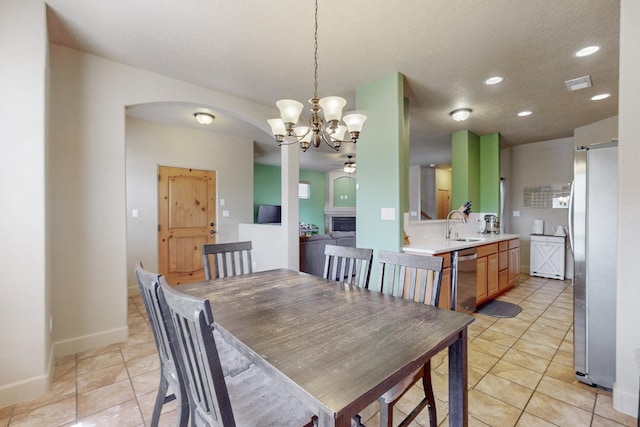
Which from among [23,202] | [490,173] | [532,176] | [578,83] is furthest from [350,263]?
[532,176]

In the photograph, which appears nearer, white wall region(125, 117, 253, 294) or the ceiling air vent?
the ceiling air vent

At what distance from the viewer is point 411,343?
A: 1.06 meters

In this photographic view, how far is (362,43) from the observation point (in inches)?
91.8

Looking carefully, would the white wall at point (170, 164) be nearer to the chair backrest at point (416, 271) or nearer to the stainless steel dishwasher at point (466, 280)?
the stainless steel dishwasher at point (466, 280)

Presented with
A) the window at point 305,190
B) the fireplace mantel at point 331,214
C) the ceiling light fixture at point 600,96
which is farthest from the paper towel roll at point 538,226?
the window at point 305,190

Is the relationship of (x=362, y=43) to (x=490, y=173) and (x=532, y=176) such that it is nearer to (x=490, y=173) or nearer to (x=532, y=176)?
(x=490, y=173)

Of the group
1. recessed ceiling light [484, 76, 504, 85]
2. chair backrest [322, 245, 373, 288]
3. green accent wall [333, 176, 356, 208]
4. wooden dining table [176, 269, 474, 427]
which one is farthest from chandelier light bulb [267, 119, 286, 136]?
green accent wall [333, 176, 356, 208]

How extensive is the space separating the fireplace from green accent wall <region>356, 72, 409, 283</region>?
603 cm

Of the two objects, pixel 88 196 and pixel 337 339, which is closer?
pixel 337 339

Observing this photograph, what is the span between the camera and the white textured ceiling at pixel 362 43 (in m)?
1.96

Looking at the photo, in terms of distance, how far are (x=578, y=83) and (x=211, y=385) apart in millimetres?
4274

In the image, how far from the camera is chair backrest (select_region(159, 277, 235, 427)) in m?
0.80

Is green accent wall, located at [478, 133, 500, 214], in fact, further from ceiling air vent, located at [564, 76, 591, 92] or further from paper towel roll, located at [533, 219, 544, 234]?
ceiling air vent, located at [564, 76, 591, 92]

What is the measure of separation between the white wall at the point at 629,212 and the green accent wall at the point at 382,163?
152 cm
